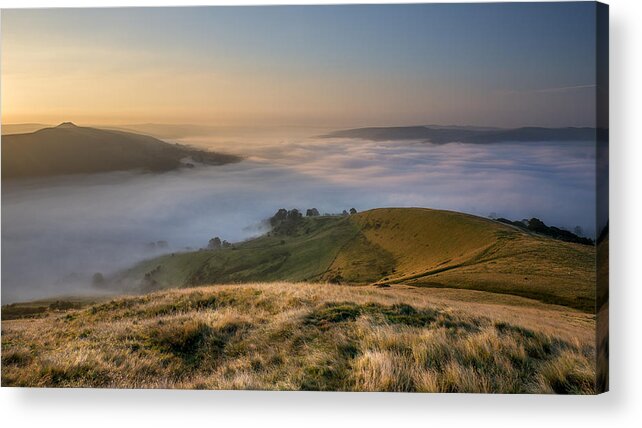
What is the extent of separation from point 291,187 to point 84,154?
2.83 metres

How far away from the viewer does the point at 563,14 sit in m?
12.3

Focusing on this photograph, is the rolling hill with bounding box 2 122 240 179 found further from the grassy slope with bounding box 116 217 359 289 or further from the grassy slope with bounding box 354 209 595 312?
the grassy slope with bounding box 354 209 595 312

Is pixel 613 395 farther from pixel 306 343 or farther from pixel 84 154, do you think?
pixel 84 154

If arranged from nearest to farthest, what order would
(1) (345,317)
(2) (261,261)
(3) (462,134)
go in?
(1) (345,317)
(3) (462,134)
(2) (261,261)

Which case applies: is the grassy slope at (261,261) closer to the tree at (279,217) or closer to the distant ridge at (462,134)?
the tree at (279,217)

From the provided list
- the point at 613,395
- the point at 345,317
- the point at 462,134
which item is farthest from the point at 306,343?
the point at 613,395

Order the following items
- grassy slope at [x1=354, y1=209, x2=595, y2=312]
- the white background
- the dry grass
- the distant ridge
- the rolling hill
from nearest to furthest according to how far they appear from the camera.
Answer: the dry grass < the white background < grassy slope at [x1=354, y1=209, x2=595, y2=312] < the distant ridge < the rolling hill

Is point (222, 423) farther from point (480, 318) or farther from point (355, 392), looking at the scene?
point (480, 318)

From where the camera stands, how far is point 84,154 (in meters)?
13.2

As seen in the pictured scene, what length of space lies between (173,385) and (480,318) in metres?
3.96

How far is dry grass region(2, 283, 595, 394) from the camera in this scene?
470 inches

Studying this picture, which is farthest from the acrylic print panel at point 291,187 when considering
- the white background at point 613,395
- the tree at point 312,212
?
the white background at point 613,395

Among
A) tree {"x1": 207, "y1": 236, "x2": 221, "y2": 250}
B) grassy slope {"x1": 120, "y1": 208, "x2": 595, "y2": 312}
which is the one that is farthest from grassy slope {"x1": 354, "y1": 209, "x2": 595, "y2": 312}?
tree {"x1": 207, "y1": 236, "x2": 221, "y2": 250}

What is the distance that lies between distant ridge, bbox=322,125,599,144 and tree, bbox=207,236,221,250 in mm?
1972
